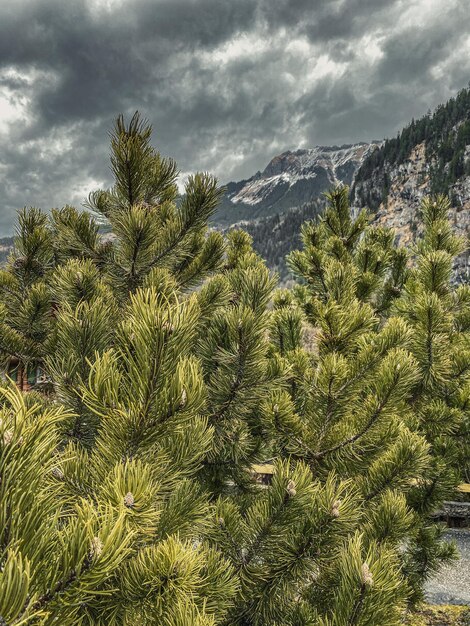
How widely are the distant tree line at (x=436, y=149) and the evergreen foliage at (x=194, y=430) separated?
494ft

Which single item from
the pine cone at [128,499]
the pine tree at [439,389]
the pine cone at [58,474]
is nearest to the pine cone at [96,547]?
the pine cone at [128,499]

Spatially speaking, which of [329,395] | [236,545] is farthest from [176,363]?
[329,395]

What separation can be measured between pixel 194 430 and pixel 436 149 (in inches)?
7360

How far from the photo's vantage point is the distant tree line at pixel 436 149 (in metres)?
137

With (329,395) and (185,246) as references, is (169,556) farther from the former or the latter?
(185,246)

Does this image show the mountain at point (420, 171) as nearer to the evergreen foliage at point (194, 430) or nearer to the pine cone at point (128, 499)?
the evergreen foliage at point (194, 430)

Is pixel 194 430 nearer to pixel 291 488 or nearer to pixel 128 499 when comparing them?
pixel 291 488

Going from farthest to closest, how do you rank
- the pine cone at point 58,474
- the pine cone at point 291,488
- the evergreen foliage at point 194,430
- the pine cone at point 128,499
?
the pine cone at point 291,488 < the pine cone at point 58,474 < the pine cone at point 128,499 < the evergreen foliage at point 194,430

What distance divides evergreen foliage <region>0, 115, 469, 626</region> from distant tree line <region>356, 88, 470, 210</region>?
15064 cm

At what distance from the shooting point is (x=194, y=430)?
213 cm

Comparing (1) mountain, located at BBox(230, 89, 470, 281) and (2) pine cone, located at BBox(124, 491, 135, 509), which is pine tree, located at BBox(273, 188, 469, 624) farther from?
(1) mountain, located at BBox(230, 89, 470, 281)

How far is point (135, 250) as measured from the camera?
300cm

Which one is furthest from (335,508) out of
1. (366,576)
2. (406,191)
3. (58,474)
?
(406,191)

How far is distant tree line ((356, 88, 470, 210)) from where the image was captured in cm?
13700
